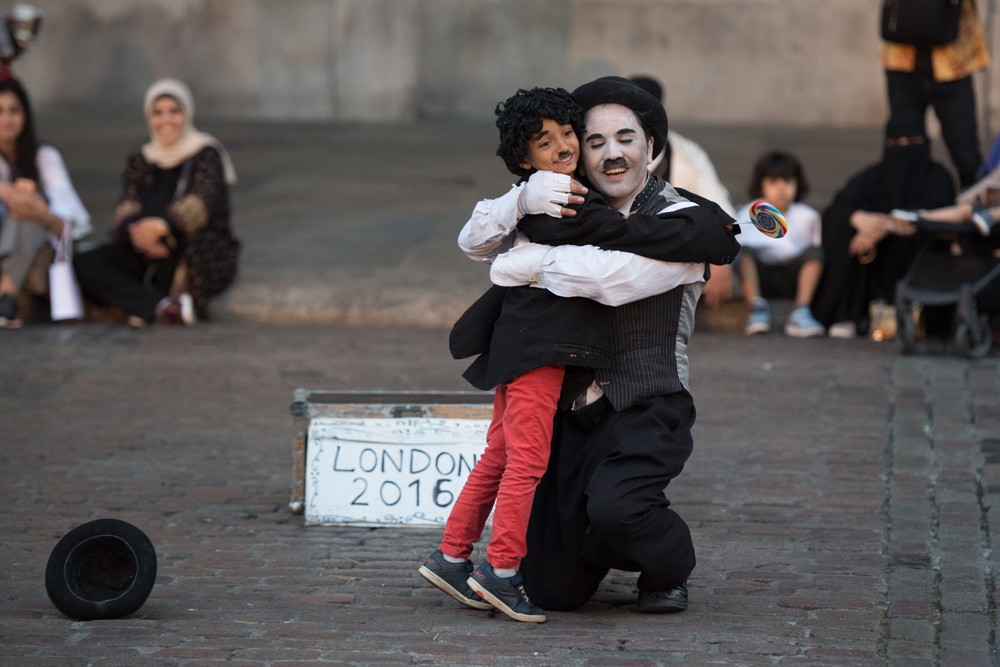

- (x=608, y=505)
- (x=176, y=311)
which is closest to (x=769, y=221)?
(x=608, y=505)

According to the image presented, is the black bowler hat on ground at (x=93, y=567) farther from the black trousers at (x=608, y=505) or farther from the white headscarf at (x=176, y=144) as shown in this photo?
the white headscarf at (x=176, y=144)

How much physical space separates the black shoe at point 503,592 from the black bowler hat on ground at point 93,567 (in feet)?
3.05

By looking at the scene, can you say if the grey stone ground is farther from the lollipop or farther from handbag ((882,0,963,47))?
handbag ((882,0,963,47))

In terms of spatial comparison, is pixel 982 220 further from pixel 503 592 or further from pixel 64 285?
pixel 64 285

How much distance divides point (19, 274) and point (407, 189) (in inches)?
138

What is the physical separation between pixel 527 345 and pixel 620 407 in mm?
333

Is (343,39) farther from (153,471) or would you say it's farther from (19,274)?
(153,471)

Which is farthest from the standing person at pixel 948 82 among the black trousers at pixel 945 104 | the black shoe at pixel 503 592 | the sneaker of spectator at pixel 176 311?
the black shoe at pixel 503 592

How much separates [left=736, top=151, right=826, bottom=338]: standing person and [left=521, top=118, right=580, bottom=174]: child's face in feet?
15.0

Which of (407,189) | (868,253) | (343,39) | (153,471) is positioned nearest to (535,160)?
(153,471)

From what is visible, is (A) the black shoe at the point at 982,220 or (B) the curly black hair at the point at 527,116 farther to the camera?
(A) the black shoe at the point at 982,220

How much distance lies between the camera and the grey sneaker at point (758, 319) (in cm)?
889

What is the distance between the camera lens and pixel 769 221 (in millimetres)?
4527

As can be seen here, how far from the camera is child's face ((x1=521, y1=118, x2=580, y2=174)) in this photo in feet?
14.6
